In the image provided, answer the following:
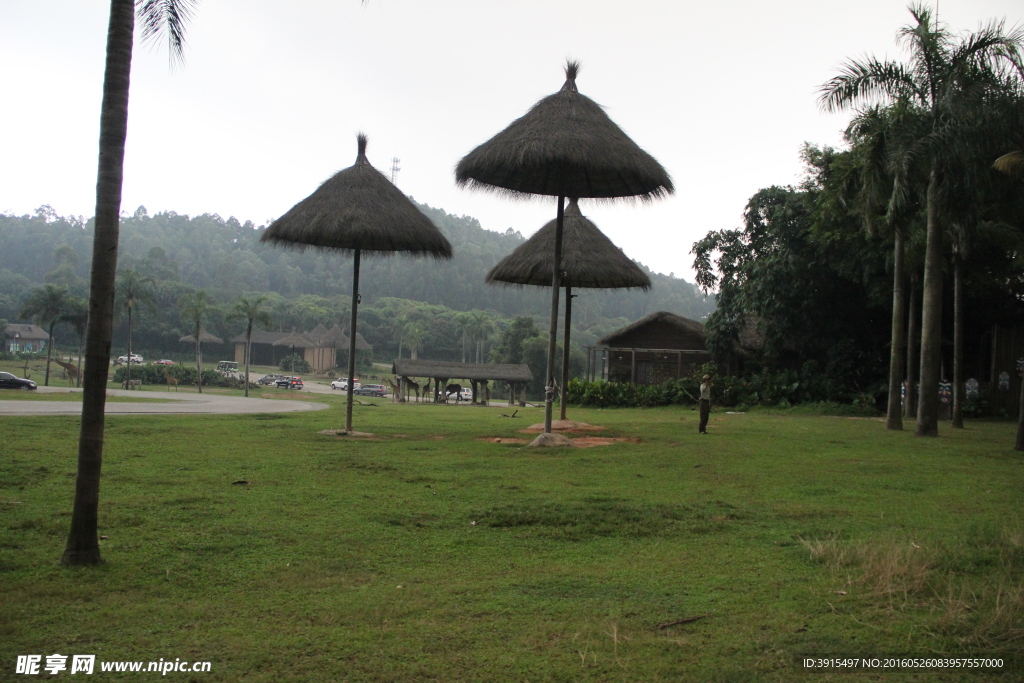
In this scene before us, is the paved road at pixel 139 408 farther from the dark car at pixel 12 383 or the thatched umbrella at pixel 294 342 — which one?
the thatched umbrella at pixel 294 342

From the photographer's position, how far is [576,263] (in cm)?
1589

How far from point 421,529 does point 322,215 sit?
7390 millimetres

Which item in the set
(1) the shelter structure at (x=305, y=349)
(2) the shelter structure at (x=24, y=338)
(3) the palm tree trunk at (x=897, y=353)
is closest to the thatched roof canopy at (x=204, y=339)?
(1) the shelter structure at (x=305, y=349)

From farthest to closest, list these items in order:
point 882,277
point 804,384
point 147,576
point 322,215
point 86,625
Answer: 1. point 804,384
2. point 882,277
3. point 322,215
4. point 147,576
5. point 86,625

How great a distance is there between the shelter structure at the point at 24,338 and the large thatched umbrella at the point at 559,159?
68675 millimetres

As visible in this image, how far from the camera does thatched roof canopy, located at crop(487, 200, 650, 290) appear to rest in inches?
625

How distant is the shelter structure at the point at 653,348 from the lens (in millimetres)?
33344

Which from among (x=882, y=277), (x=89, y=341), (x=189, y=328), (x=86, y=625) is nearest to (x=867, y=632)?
(x=86, y=625)

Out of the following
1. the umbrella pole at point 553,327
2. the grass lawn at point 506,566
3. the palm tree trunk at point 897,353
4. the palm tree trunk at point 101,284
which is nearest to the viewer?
the grass lawn at point 506,566

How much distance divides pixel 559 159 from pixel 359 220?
3.32 m

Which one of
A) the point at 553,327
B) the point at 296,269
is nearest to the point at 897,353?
the point at 553,327

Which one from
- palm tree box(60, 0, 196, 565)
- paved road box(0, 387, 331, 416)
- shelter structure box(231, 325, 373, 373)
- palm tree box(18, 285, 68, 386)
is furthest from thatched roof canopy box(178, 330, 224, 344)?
palm tree box(60, 0, 196, 565)

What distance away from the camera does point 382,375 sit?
74.6 metres

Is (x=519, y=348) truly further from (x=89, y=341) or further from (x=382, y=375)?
(x=89, y=341)
